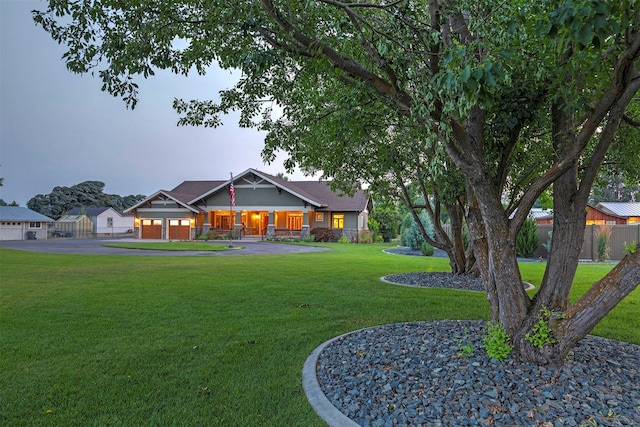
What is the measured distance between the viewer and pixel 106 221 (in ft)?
160

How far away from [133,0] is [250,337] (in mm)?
4333

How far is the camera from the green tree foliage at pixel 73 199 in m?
56.8

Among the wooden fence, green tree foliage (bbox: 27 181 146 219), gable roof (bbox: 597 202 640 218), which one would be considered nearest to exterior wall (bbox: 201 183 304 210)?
the wooden fence

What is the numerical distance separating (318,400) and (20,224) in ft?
157

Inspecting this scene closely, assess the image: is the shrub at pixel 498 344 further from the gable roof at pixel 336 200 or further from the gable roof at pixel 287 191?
the gable roof at pixel 287 191

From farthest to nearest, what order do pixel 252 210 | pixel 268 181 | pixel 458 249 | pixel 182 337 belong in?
pixel 252 210, pixel 268 181, pixel 458 249, pixel 182 337

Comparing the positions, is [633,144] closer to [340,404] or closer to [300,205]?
[340,404]

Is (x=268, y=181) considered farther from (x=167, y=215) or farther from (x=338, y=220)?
(x=167, y=215)

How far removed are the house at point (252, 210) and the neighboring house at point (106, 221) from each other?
16.2 meters

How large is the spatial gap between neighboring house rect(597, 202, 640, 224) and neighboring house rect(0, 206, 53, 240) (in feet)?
171

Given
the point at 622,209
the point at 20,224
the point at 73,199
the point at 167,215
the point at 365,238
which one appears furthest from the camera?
the point at 73,199

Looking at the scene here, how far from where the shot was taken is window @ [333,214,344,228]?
32.8 meters

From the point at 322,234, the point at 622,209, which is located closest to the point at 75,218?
the point at 322,234

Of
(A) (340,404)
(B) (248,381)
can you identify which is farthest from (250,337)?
(A) (340,404)
